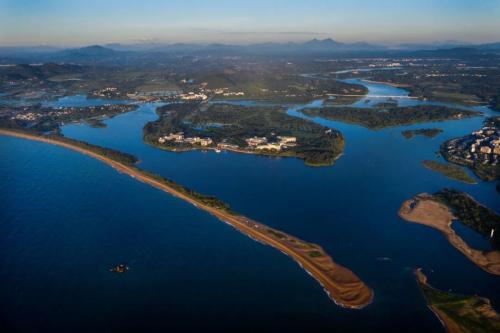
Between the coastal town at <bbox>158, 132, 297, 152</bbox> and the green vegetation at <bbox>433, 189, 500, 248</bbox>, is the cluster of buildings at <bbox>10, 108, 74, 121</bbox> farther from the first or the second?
the green vegetation at <bbox>433, 189, 500, 248</bbox>

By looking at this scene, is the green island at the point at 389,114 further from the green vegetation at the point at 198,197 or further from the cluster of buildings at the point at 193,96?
the green vegetation at the point at 198,197

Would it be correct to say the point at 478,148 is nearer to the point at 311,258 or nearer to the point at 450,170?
the point at 450,170

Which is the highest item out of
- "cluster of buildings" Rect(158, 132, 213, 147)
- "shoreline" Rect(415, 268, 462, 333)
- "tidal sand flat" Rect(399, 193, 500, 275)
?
"cluster of buildings" Rect(158, 132, 213, 147)

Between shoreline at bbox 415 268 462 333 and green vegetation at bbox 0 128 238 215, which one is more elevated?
green vegetation at bbox 0 128 238 215

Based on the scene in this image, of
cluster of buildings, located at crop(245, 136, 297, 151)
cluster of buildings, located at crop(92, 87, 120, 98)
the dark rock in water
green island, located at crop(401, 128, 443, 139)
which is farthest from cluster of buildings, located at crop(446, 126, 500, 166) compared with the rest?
cluster of buildings, located at crop(92, 87, 120, 98)

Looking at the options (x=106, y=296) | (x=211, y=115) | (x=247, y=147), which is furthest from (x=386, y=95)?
(x=106, y=296)

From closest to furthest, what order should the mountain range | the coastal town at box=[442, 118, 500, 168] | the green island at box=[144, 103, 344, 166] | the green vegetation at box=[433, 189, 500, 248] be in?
the green vegetation at box=[433, 189, 500, 248], the coastal town at box=[442, 118, 500, 168], the green island at box=[144, 103, 344, 166], the mountain range
